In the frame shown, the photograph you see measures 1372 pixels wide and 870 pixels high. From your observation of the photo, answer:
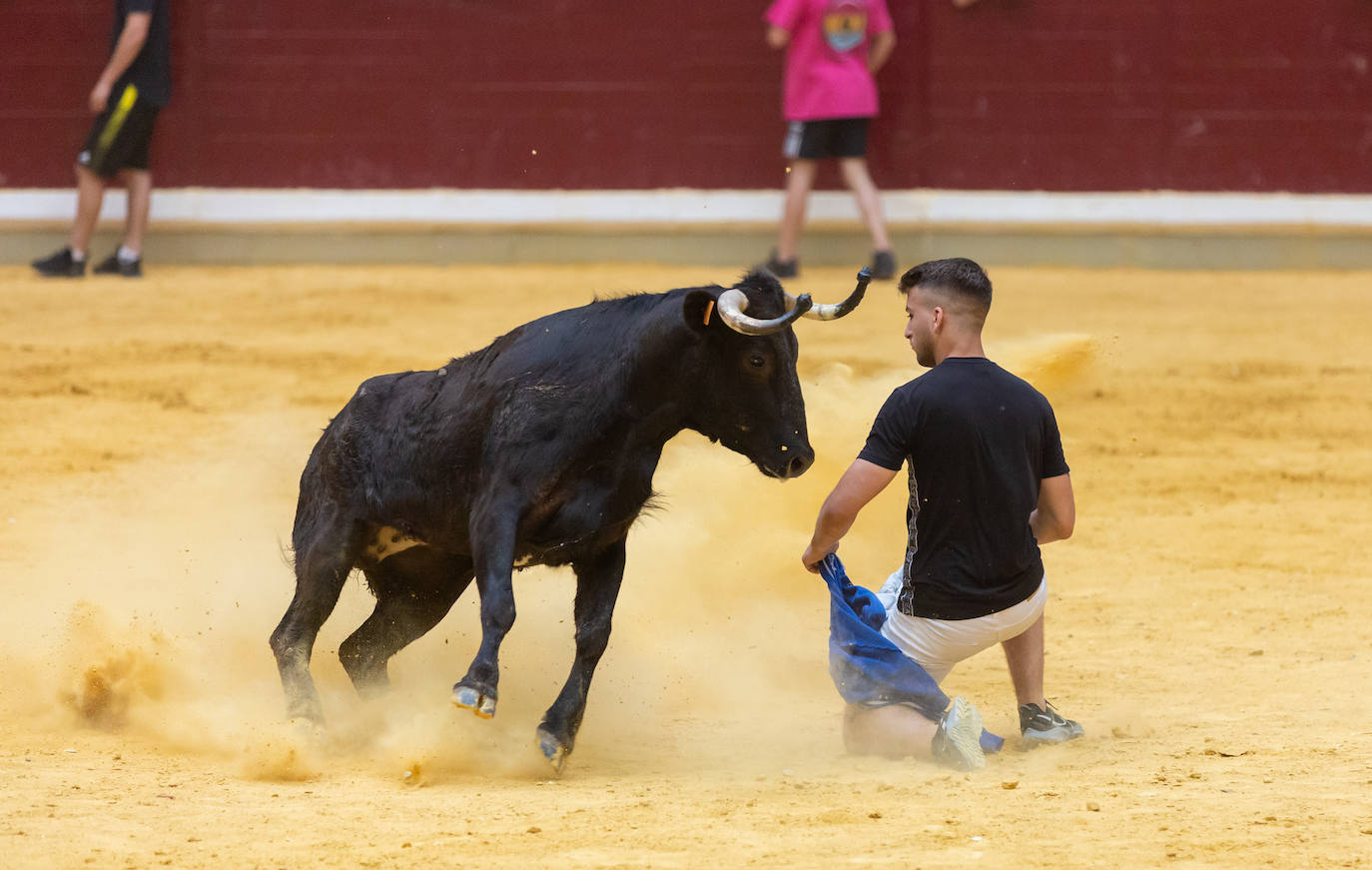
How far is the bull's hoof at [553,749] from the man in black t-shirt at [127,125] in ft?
27.2

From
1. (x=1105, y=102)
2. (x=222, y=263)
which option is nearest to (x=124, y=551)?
(x=222, y=263)

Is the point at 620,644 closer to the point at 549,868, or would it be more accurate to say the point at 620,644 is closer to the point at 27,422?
the point at 549,868

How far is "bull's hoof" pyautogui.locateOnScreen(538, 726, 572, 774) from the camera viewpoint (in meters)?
4.37

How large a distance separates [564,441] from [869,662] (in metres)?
0.95

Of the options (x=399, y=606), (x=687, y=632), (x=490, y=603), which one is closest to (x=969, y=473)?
(x=490, y=603)

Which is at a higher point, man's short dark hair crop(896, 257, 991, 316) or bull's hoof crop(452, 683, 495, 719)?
man's short dark hair crop(896, 257, 991, 316)

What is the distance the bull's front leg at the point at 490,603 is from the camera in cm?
414

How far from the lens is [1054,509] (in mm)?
4461

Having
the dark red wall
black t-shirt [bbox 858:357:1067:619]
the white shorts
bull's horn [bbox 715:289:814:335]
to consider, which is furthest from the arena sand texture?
the dark red wall

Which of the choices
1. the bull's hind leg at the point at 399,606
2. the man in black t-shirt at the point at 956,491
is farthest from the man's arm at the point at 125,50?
the man in black t-shirt at the point at 956,491

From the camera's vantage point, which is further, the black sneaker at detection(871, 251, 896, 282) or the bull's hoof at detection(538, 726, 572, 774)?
the black sneaker at detection(871, 251, 896, 282)

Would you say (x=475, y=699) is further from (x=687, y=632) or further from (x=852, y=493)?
(x=687, y=632)

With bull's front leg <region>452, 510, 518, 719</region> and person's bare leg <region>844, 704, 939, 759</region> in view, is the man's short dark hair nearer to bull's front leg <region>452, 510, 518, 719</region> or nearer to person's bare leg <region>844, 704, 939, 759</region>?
person's bare leg <region>844, 704, 939, 759</region>

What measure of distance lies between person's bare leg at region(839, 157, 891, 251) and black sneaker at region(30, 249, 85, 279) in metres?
5.15
